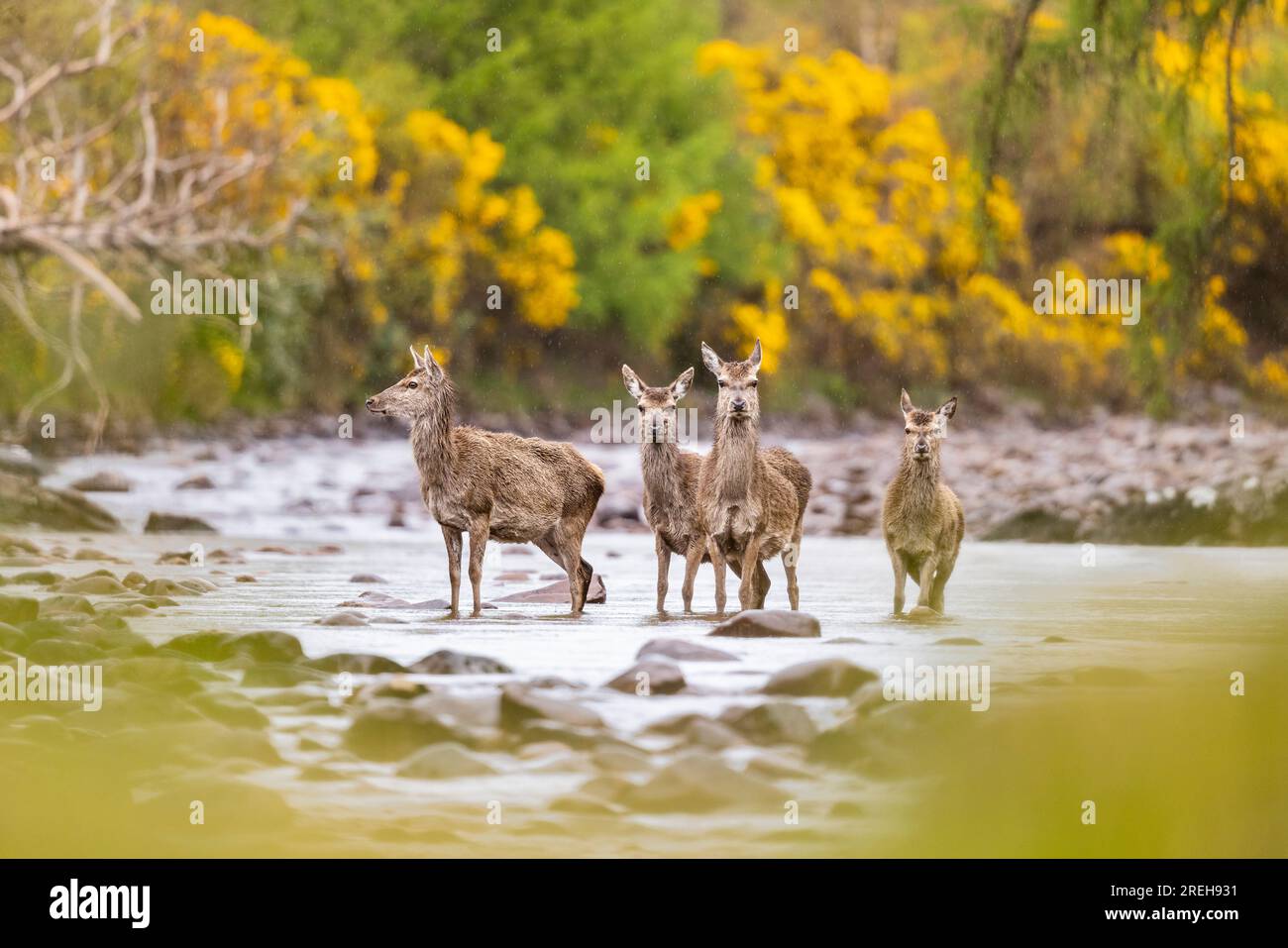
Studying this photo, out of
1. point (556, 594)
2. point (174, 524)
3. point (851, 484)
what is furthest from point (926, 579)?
point (851, 484)


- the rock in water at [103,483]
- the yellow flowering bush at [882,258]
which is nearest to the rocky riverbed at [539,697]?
the rock in water at [103,483]

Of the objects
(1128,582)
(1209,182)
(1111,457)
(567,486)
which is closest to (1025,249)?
(1111,457)

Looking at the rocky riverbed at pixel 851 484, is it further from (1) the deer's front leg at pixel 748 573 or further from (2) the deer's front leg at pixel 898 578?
(1) the deer's front leg at pixel 748 573

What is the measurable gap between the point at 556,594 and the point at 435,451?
1.55m

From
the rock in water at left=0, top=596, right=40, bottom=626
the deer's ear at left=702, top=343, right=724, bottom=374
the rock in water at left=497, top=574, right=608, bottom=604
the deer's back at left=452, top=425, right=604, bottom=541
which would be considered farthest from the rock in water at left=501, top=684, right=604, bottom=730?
the rock in water at left=0, top=596, right=40, bottom=626

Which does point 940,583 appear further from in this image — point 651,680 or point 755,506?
point 651,680

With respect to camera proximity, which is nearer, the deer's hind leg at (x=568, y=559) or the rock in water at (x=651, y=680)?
the rock in water at (x=651, y=680)

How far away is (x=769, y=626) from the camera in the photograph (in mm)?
8984

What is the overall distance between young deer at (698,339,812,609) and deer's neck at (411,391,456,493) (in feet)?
4.25

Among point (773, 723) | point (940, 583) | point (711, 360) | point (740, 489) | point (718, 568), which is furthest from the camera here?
point (940, 583)

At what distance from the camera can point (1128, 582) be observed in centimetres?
1228

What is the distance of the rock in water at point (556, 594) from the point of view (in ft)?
34.3

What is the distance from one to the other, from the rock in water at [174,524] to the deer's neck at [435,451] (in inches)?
245

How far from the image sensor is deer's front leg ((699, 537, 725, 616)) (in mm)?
9336
